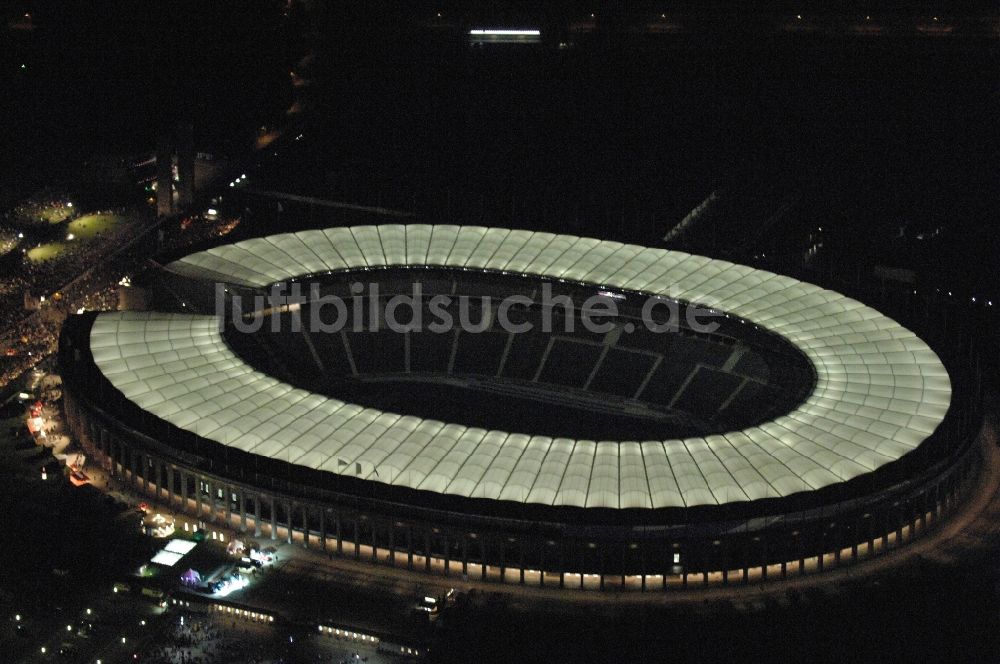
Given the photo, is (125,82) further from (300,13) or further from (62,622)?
(62,622)

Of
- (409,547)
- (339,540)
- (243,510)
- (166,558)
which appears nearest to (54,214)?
(243,510)

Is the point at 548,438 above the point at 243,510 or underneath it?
above

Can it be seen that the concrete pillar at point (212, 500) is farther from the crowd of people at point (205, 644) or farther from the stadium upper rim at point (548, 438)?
the crowd of people at point (205, 644)

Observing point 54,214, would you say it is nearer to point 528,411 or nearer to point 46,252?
point 46,252

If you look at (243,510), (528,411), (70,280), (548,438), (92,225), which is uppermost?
(548,438)

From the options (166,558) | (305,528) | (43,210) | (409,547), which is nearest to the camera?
(409,547)

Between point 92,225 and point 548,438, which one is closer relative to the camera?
point 548,438

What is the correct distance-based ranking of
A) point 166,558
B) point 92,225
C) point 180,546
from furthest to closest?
point 92,225 < point 180,546 < point 166,558

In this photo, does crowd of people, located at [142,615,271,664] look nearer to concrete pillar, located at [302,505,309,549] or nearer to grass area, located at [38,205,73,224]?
concrete pillar, located at [302,505,309,549]
